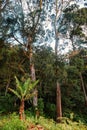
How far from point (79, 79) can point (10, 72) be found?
8185mm

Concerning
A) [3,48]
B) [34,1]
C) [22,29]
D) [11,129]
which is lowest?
[11,129]

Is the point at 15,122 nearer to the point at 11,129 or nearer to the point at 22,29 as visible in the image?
the point at 11,129

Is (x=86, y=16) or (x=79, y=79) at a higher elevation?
(x=86, y=16)

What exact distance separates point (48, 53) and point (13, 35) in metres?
3.25

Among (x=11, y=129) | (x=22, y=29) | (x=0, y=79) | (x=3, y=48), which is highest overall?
(x=22, y=29)

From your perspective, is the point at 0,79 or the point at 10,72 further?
the point at 0,79

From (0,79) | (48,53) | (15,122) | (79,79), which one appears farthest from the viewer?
(79,79)

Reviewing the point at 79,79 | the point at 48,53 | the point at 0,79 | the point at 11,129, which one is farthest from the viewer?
the point at 79,79

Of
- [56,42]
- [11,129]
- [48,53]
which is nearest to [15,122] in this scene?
[11,129]

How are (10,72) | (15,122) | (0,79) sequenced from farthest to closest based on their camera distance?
(0,79) < (10,72) < (15,122)

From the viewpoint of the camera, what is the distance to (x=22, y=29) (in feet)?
75.3

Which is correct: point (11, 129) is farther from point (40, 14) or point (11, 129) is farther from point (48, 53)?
point (40, 14)

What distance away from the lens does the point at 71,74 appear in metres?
25.0

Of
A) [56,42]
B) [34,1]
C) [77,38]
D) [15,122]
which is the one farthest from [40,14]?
[15,122]
